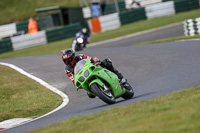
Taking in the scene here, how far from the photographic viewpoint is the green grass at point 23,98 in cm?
1080

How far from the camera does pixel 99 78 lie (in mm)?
9039

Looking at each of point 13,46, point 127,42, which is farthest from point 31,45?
point 127,42

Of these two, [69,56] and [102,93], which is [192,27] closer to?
→ [69,56]

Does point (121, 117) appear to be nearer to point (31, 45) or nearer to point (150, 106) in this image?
point (150, 106)

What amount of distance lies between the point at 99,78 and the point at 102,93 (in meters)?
0.36

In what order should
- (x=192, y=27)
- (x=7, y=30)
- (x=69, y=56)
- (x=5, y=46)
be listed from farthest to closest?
(x=7, y=30), (x=5, y=46), (x=192, y=27), (x=69, y=56)

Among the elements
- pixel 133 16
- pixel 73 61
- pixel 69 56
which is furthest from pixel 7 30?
pixel 69 56

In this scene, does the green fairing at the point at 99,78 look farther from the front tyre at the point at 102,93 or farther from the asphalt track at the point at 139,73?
the asphalt track at the point at 139,73

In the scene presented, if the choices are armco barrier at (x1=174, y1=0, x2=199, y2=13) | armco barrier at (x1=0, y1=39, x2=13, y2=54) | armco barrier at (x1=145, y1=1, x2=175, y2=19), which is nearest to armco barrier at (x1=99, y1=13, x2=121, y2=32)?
armco barrier at (x1=145, y1=1, x2=175, y2=19)

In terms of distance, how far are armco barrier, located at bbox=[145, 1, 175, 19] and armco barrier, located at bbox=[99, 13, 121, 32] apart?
262 centimetres

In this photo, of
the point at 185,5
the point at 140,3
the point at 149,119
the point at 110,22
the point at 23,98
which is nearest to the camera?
the point at 149,119

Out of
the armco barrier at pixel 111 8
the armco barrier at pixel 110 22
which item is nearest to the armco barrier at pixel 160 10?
the armco barrier at pixel 110 22

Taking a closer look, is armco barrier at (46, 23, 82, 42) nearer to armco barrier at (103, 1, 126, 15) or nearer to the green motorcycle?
armco barrier at (103, 1, 126, 15)

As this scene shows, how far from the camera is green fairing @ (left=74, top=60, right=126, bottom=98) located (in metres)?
8.95
